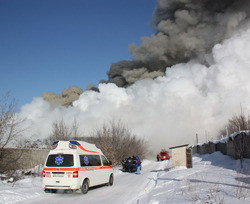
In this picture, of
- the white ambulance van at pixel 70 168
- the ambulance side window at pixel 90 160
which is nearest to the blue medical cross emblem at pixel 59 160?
the white ambulance van at pixel 70 168

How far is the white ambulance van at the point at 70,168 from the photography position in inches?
404

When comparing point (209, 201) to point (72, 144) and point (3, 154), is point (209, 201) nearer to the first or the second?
point (72, 144)

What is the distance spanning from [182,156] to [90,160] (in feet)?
39.8

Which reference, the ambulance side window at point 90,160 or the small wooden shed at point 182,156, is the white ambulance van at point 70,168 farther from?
the small wooden shed at point 182,156

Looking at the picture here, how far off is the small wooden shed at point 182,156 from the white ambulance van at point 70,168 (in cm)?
1142

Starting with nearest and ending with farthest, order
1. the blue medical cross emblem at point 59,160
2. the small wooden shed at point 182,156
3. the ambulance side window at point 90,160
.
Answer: the blue medical cross emblem at point 59,160, the ambulance side window at point 90,160, the small wooden shed at point 182,156

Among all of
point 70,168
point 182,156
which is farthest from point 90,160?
point 182,156

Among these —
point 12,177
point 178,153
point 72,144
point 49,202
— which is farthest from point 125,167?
point 49,202

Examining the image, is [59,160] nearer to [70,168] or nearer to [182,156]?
[70,168]

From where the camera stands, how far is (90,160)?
467 inches

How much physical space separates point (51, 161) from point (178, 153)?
13932mm

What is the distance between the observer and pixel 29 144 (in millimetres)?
20516

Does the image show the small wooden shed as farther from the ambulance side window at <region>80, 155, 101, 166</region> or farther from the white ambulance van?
Answer: the white ambulance van

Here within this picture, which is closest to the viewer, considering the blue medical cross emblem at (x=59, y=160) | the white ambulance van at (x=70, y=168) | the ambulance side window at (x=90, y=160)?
the white ambulance van at (x=70, y=168)
